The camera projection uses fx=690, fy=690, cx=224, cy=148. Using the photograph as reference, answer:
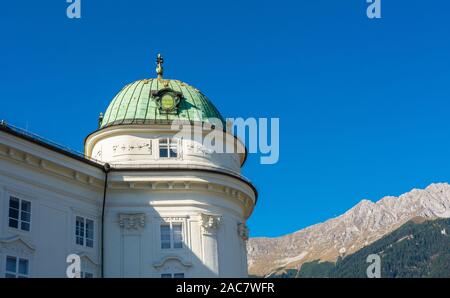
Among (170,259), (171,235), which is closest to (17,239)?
(170,259)

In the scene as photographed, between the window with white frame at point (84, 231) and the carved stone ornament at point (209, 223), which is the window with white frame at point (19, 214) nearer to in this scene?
the window with white frame at point (84, 231)

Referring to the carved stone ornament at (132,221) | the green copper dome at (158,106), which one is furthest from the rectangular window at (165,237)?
the green copper dome at (158,106)

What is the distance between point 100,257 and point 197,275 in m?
5.85

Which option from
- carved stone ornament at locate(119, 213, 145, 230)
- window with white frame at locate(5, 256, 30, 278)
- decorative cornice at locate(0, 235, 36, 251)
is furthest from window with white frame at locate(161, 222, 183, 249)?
window with white frame at locate(5, 256, 30, 278)

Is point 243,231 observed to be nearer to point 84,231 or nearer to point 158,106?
point 158,106

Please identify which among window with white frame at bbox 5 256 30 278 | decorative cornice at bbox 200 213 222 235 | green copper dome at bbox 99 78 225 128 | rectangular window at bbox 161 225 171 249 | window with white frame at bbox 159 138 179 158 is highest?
green copper dome at bbox 99 78 225 128

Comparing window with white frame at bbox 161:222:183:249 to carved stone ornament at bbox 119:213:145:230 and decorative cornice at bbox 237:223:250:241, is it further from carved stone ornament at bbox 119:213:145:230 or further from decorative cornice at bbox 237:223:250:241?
decorative cornice at bbox 237:223:250:241

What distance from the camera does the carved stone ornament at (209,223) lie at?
140 feet

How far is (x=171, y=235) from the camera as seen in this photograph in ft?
138

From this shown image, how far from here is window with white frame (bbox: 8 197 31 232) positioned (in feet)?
118

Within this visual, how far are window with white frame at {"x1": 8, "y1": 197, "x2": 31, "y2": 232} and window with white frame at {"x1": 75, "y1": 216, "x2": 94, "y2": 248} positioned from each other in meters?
3.64
